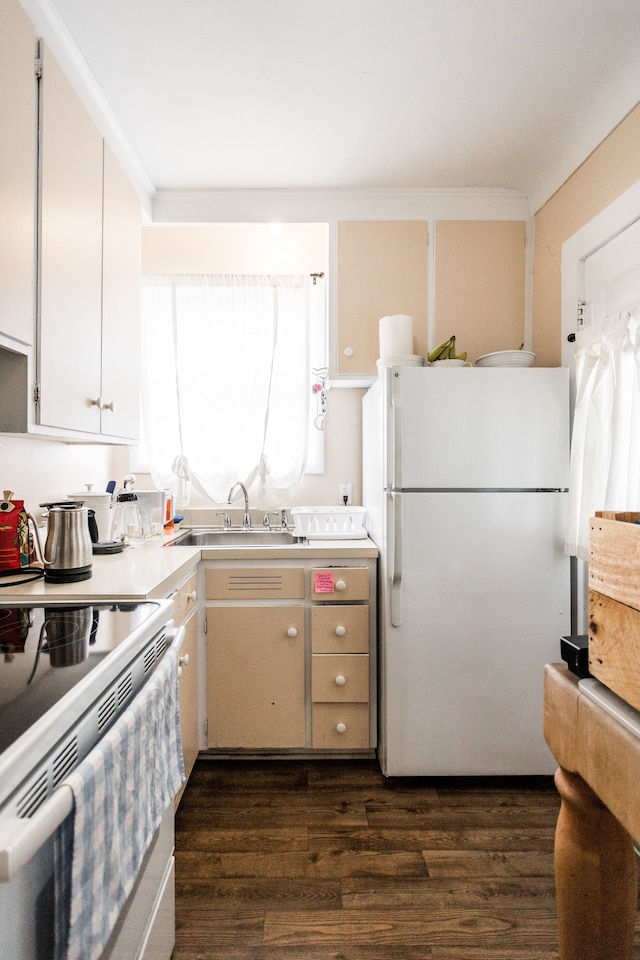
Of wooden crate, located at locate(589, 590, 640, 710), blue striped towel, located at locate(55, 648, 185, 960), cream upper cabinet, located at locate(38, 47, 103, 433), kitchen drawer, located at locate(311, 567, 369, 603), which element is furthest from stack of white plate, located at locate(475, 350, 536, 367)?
blue striped towel, located at locate(55, 648, 185, 960)

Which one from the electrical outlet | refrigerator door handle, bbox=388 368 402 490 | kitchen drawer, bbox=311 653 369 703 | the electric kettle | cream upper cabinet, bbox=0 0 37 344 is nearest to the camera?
cream upper cabinet, bbox=0 0 37 344

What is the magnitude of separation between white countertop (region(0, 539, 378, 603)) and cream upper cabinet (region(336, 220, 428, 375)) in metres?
1.02

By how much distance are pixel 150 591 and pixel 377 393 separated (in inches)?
50.1

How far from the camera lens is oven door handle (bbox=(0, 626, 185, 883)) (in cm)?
45

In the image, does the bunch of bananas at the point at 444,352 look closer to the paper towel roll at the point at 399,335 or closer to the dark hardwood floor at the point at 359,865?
the paper towel roll at the point at 399,335

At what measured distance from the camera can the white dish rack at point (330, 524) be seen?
2211 mm

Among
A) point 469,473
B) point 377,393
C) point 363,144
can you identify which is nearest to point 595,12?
point 363,144

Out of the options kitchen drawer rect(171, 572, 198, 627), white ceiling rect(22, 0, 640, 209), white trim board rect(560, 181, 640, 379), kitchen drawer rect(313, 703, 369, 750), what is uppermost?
white ceiling rect(22, 0, 640, 209)

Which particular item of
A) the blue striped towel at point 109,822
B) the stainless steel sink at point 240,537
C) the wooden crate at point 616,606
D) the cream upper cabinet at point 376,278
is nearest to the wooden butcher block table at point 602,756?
the wooden crate at point 616,606

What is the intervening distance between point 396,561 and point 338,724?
0.73 metres

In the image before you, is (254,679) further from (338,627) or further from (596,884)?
(596,884)

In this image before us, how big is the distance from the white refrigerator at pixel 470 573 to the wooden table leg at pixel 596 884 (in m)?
0.90

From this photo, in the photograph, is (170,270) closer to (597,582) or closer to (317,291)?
(317,291)

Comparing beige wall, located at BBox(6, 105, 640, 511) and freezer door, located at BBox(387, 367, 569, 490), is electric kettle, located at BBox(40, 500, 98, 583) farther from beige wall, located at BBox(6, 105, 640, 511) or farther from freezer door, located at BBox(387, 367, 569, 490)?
freezer door, located at BBox(387, 367, 569, 490)
